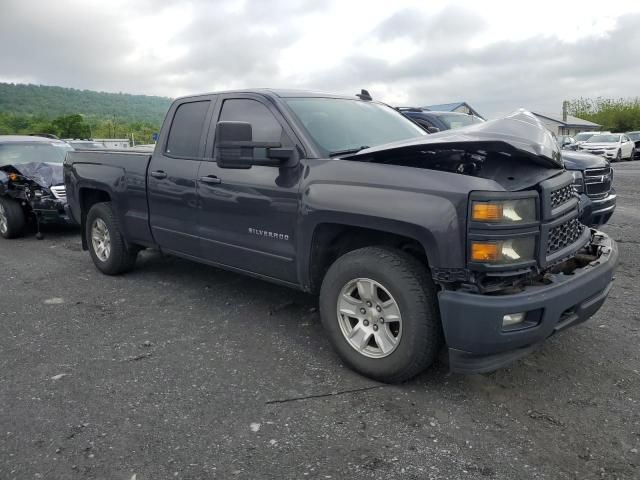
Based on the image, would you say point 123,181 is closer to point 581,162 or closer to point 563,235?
point 563,235

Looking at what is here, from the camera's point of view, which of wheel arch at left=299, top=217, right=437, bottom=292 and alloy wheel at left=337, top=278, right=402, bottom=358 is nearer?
wheel arch at left=299, top=217, right=437, bottom=292

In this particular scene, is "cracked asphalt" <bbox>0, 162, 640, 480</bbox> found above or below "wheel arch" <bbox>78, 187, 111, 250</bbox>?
below

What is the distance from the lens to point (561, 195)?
3156mm

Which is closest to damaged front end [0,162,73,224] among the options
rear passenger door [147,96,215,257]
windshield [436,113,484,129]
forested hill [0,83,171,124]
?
rear passenger door [147,96,215,257]

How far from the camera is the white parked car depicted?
25.3 m

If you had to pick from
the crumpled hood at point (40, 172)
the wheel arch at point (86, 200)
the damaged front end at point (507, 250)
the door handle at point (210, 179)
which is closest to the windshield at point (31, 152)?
the crumpled hood at point (40, 172)

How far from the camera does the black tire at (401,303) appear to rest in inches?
117

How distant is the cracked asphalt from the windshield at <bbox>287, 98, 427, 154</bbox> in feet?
4.85

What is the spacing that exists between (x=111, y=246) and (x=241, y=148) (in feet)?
9.09

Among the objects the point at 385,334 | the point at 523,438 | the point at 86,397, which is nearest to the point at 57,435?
the point at 86,397

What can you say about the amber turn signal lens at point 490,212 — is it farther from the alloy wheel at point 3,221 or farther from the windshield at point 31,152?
the windshield at point 31,152

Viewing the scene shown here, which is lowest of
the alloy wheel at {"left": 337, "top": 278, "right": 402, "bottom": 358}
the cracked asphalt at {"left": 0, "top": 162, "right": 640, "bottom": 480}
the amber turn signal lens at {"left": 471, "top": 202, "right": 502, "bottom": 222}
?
the cracked asphalt at {"left": 0, "top": 162, "right": 640, "bottom": 480}

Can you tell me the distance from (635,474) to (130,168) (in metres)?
4.58

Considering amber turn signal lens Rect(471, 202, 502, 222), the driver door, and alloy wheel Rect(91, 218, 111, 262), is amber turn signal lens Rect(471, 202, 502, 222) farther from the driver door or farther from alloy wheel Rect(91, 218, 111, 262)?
alloy wheel Rect(91, 218, 111, 262)
